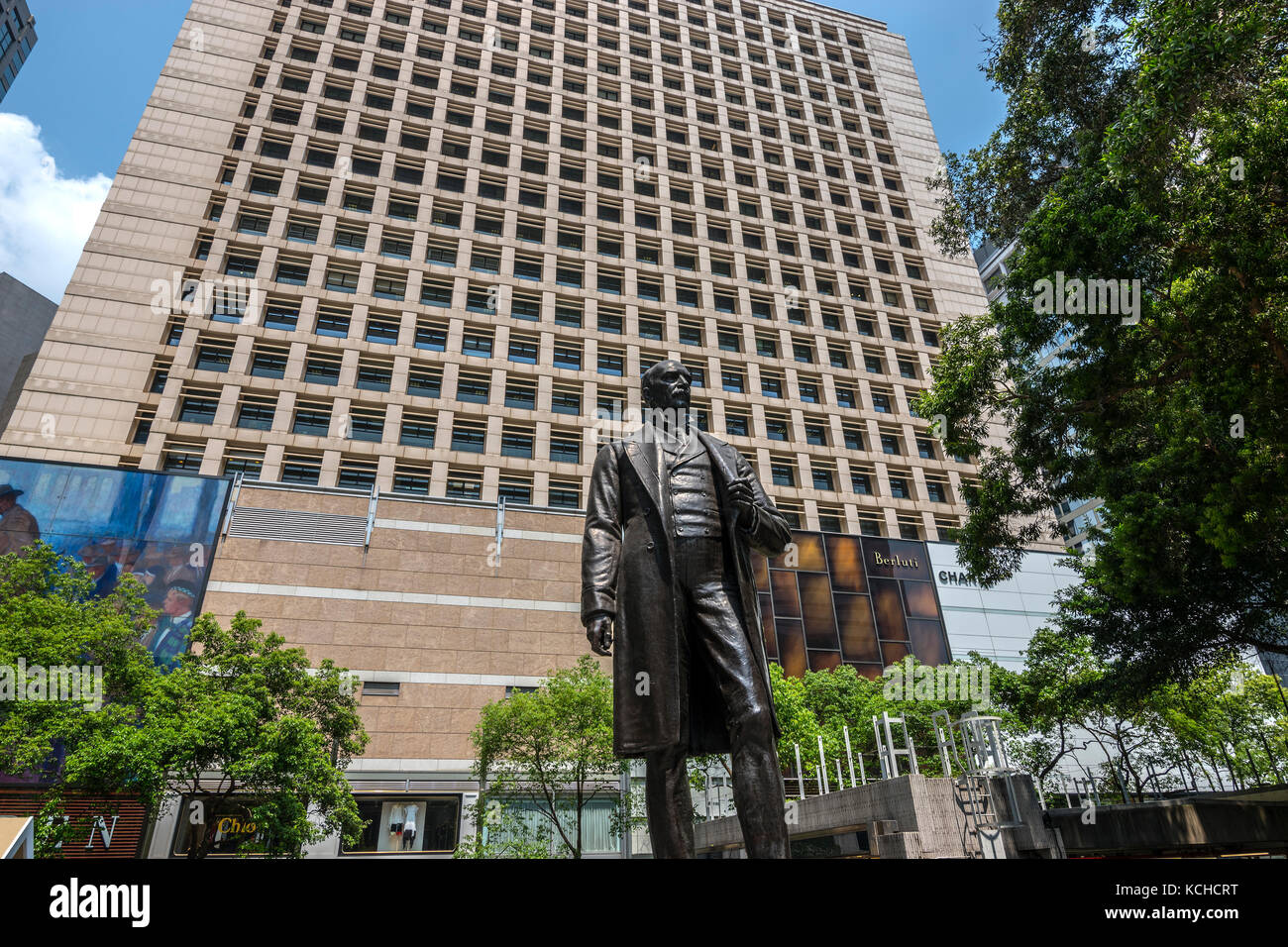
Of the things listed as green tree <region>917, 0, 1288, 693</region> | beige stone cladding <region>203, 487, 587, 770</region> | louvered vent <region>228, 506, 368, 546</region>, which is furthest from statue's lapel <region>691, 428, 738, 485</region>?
louvered vent <region>228, 506, 368, 546</region>

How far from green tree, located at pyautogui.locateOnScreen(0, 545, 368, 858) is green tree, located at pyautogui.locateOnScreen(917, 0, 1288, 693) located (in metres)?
17.8

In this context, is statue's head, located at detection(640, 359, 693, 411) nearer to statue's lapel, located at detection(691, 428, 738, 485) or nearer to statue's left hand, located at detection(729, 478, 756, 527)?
statue's lapel, located at detection(691, 428, 738, 485)

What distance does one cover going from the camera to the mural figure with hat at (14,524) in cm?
2802

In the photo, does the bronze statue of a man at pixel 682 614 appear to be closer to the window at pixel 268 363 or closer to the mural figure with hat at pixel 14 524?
the mural figure with hat at pixel 14 524

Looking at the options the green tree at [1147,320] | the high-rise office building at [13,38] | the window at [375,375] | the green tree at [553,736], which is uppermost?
the high-rise office building at [13,38]

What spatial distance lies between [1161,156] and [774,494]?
29.8m

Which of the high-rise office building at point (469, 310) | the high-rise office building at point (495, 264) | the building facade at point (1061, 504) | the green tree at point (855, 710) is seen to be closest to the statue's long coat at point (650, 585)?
the green tree at point (855, 710)

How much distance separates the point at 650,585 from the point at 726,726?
1.04m

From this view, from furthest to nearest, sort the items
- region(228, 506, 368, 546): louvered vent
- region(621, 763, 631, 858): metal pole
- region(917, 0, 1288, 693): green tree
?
region(228, 506, 368, 546): louvered vent, region(621, 763, 631, 858): metal pole, region(917, 0, 1288, 693): green tree

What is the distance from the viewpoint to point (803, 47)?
60781mm

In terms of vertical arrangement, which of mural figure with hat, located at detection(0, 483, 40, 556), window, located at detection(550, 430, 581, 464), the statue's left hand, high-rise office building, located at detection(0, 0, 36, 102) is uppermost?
high-rise office building, located at detection(0, 0, 36, 102)

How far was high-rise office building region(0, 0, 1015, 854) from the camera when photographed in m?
32.2

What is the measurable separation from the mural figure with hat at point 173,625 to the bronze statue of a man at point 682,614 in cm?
2732

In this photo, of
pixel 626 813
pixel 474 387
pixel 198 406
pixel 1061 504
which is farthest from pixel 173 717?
pixel 1061 504
